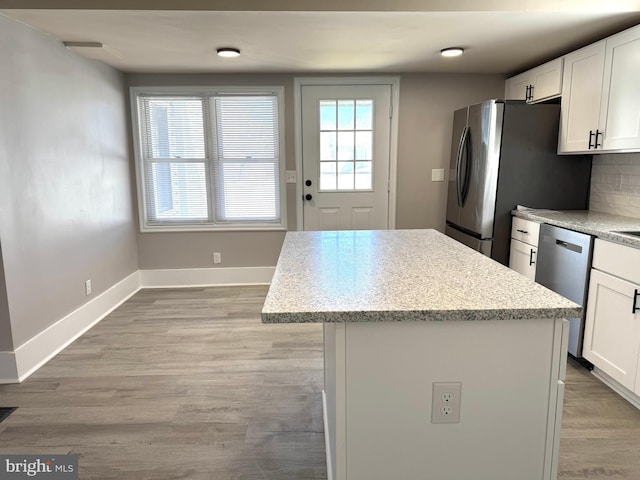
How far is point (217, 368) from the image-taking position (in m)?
2.56

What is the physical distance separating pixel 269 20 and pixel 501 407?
7.80 ft

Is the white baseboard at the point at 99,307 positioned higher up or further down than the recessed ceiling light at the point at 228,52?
further down

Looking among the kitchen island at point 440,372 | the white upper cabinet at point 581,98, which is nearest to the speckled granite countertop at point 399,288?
the kitchen island at point 440,372

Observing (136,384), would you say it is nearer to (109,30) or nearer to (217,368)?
(217,368)

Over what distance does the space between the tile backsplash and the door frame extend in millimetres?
1707

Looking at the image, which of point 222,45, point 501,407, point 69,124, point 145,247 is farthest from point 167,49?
point 501,407

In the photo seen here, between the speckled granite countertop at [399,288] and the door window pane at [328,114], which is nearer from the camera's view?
the speckled granite countertop at [399,288]

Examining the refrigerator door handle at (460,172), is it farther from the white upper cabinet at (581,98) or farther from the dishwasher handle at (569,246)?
the dishwasher handle at (569,246)

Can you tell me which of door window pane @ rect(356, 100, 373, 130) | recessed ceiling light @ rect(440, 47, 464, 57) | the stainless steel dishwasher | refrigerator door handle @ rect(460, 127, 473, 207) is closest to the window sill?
door window pane @ rect(356, 100, 373, 130)

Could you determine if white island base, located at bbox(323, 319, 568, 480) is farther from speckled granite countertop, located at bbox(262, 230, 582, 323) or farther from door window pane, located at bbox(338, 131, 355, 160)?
door window pane, located at bbox(338, 131, 355, 160)

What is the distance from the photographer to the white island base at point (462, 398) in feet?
3.71

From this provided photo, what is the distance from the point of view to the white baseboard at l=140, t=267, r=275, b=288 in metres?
4.31

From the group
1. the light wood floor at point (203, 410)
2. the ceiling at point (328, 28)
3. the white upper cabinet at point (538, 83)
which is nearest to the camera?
the light wood floor at point (203, 410)

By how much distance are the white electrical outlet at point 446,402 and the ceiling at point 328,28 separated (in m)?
2.11
